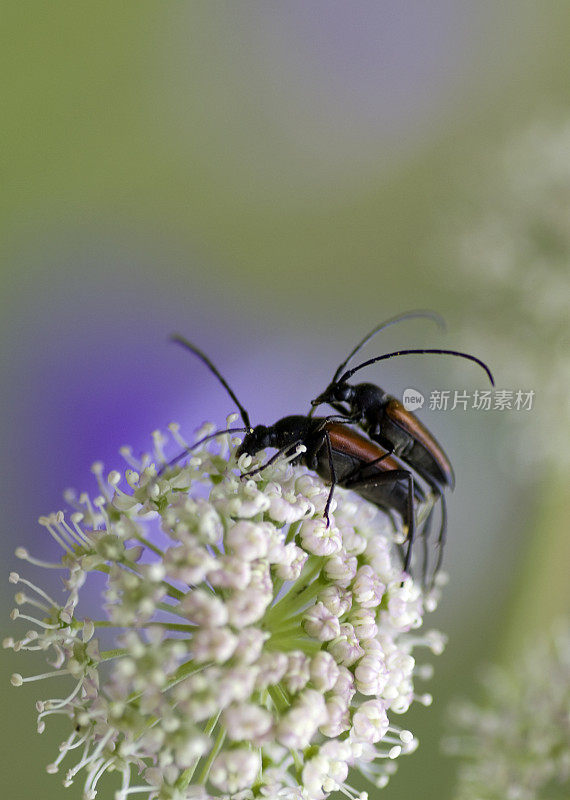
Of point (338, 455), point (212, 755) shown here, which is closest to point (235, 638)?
point (212, 755)

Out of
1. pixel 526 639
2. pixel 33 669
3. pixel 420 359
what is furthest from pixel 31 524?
pixel 526 639

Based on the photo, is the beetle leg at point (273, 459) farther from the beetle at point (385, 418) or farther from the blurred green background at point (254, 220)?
the blurred green background at point (254, 220)

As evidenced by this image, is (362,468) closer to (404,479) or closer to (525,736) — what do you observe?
(404,479)

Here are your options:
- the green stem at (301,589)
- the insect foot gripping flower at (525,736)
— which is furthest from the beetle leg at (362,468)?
the insect foot gripping flower at (525,736)

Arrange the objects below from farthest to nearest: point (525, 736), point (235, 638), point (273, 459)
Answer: point (525, 736)
point (273, 459)
point (235, 638)

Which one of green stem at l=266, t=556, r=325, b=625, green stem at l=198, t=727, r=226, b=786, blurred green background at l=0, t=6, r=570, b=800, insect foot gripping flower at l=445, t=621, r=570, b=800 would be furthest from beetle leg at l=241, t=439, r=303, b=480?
blurred green background at l=0, t=6, r=570, b=800

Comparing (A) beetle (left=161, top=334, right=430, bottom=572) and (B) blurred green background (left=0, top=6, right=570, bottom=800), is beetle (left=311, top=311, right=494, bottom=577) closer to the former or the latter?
(A) beetle (left=161, top=334, right=430, bottom=572)
